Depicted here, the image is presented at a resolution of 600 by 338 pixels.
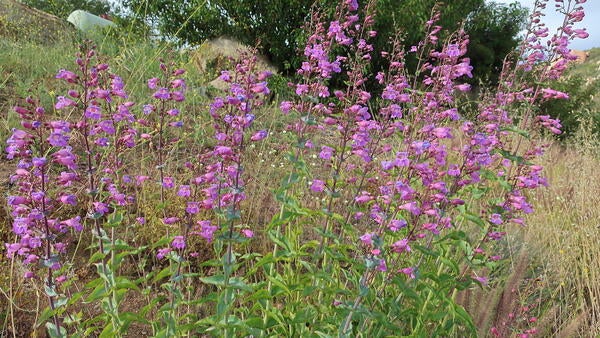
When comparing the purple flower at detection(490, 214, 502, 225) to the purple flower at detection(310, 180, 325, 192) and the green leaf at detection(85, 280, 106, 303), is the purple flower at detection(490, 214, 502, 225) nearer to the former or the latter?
the purple flower at detection(310, 180, 325, 192)

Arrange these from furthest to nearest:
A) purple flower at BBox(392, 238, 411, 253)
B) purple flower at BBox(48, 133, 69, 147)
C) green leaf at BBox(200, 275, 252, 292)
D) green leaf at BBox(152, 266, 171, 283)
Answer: green leaf at BBox(152, 266, 171, 283) → purple flower at BBox(392, 238, 411, 253) → green leaf at BBox(200, 275, 252, 292) → purple flower at BBox(48, 133, 69, 147)

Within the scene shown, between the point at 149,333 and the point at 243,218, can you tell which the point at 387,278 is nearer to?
the point at 149,333

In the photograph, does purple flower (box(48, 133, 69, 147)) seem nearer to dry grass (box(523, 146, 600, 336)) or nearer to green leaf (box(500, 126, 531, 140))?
green leaf (box(500, 126, 531, 140))

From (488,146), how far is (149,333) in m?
2.42

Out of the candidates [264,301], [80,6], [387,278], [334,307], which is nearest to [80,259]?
[264,301]

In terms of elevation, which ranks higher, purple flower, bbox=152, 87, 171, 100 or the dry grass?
purple flower, bbox=152, 87, 171, 100

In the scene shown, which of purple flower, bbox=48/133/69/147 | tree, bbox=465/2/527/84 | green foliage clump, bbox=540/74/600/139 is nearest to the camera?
purple flower, bbox=48/133/69/147

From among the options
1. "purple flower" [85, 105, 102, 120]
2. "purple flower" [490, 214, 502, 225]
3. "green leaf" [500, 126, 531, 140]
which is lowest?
"purple flower" [490, 214, 502, 225]

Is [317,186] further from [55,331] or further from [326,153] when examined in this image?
[55,331]

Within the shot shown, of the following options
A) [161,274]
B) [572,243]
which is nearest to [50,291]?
[161,274]

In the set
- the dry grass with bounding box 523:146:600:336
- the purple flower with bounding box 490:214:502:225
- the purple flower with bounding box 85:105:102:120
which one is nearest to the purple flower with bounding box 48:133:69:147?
the purple flower with bounding box 85:105:102:120

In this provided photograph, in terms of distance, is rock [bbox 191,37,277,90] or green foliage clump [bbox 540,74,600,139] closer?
rock [bbox 191,37,277,90]

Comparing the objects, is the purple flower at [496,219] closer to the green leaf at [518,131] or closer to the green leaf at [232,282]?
the green leaf at [518,131]

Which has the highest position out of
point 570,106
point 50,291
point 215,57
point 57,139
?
point 570,106
